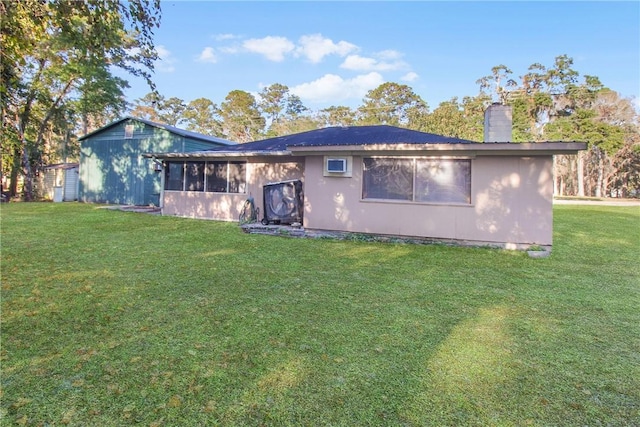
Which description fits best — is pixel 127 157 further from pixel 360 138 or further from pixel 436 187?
pixel 436 187

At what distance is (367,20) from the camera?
12.4 meters

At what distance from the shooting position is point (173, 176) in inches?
443

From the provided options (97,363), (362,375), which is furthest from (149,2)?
(362,375)

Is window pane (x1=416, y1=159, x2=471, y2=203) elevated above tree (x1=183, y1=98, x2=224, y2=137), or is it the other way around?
tree (x1=183, y1=98, x2=224, y2=137)

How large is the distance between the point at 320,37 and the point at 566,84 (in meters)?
27.0

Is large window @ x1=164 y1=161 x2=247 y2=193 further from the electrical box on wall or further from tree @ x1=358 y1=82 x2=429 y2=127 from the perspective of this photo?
tree @ x1=358 y1=82 x2=429 y2=127

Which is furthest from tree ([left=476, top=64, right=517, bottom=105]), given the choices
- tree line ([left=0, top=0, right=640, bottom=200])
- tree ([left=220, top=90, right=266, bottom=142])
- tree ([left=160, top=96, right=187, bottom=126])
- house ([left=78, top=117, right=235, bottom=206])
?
tree ([left=160, top=96, right=187, bottom=126])

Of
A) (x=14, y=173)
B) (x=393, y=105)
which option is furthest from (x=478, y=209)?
(x=393, y=105)

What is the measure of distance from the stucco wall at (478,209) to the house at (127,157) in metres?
9.69

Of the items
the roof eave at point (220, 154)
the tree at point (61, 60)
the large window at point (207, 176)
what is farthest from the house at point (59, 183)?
the roof eave at point (220, 154)

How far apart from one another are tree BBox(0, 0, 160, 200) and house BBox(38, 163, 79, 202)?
85 cm

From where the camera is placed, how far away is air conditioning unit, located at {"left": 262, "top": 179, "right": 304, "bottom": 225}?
8617 mm

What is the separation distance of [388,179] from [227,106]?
34523 millimetres

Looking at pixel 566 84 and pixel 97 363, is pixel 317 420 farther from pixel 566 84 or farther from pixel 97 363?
pixel 566 84
